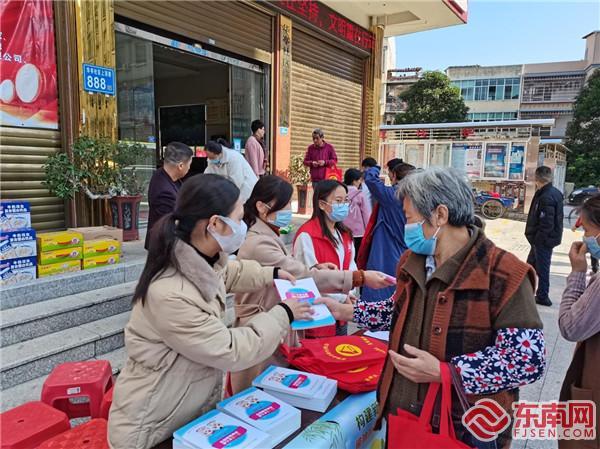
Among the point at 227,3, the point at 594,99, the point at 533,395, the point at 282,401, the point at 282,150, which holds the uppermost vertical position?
the point at 594,99

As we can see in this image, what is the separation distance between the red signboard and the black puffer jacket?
581 centimetres

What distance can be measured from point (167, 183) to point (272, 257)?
1.73m

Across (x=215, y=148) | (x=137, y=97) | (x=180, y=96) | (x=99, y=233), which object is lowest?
(x=99, y=233)

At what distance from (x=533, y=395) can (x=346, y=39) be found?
29.3ft

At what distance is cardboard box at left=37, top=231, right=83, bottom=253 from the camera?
3.56 m

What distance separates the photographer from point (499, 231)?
35.3ft

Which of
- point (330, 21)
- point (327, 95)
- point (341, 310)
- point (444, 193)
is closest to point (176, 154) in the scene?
point (341, 310)

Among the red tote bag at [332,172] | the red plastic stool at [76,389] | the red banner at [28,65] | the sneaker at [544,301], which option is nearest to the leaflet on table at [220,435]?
the red plastic stool at [76,389]

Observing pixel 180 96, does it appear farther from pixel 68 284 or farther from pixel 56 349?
pixel 56 349

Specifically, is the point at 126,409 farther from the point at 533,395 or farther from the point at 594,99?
the point at 594,99

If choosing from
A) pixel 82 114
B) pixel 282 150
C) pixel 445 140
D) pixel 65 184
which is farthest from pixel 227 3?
pixel 445 140

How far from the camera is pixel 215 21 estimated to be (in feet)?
22.6

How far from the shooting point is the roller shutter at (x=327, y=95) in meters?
8.94

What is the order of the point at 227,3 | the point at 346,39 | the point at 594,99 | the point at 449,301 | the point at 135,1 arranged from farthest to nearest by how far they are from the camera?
1. the point at 594,99
2. the point at 346,39
3. the point at 227,3
4. the point at 135,1
5. the point at 449,301
